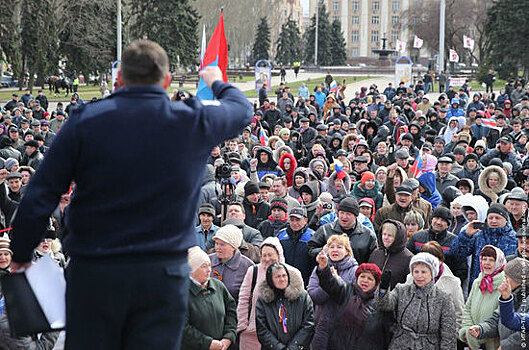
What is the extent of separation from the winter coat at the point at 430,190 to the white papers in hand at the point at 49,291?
26.0 ft

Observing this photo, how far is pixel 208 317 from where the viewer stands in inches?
246

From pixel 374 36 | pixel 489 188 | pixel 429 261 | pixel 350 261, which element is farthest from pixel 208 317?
pixel 374 36

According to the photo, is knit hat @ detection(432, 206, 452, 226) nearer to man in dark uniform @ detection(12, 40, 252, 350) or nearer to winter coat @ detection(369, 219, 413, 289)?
winter coat @ detection(369, 219, 413, 289)

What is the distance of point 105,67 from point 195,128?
5258cm

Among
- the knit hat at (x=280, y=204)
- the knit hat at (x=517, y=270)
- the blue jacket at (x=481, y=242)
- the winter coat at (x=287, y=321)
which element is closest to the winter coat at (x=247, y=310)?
the winter coat at (x=287, y=321)

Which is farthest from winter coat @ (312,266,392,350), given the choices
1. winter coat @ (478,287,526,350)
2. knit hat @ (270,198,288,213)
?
knit hat @ (270,198,288,213)

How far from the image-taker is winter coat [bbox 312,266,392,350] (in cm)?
668

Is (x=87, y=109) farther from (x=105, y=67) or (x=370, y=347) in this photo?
(x=105, y=67)

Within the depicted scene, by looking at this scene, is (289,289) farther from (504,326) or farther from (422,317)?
(504,326)

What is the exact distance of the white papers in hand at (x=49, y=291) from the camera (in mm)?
3232

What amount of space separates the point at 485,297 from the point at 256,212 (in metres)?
3.74

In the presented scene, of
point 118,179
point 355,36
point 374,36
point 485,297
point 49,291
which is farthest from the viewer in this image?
point 355,36

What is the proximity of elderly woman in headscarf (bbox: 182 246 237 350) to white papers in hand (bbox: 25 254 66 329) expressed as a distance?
9.35 feet

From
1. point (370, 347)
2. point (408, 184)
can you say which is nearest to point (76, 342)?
point (370, 347)
